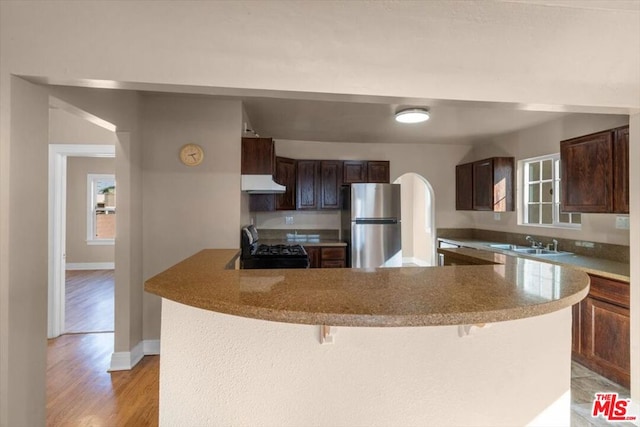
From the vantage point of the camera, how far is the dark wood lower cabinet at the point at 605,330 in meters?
2.31

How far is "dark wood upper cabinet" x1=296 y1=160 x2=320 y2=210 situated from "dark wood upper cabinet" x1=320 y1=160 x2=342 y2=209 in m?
0.08

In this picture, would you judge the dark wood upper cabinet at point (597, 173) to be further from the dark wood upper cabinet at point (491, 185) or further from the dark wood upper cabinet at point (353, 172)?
the dark wood upper cabinet at point (353, 172)

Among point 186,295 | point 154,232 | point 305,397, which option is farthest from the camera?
point 154,232

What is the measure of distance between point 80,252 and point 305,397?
7842 mm

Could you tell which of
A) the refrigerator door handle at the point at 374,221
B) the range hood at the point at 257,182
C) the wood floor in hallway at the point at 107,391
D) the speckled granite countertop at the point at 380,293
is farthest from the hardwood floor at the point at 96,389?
the refrigerator door handle at the point at 374,221

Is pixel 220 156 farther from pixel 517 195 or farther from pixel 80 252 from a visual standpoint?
pixel 80 252

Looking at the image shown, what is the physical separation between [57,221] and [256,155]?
2.26 m

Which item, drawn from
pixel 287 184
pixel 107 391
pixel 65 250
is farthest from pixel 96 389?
pixel 287 184

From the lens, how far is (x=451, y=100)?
1.78 metres

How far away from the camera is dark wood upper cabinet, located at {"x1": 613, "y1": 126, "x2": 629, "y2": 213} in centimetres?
247

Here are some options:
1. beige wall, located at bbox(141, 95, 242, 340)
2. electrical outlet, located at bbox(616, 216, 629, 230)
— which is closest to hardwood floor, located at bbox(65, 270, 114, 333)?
beige wall, located at bbox(141, 95, 242, 340)

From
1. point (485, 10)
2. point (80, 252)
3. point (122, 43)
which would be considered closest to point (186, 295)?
point (122, 43)

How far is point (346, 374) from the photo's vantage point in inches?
45.9

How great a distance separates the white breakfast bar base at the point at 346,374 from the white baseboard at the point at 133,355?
1856 mm
